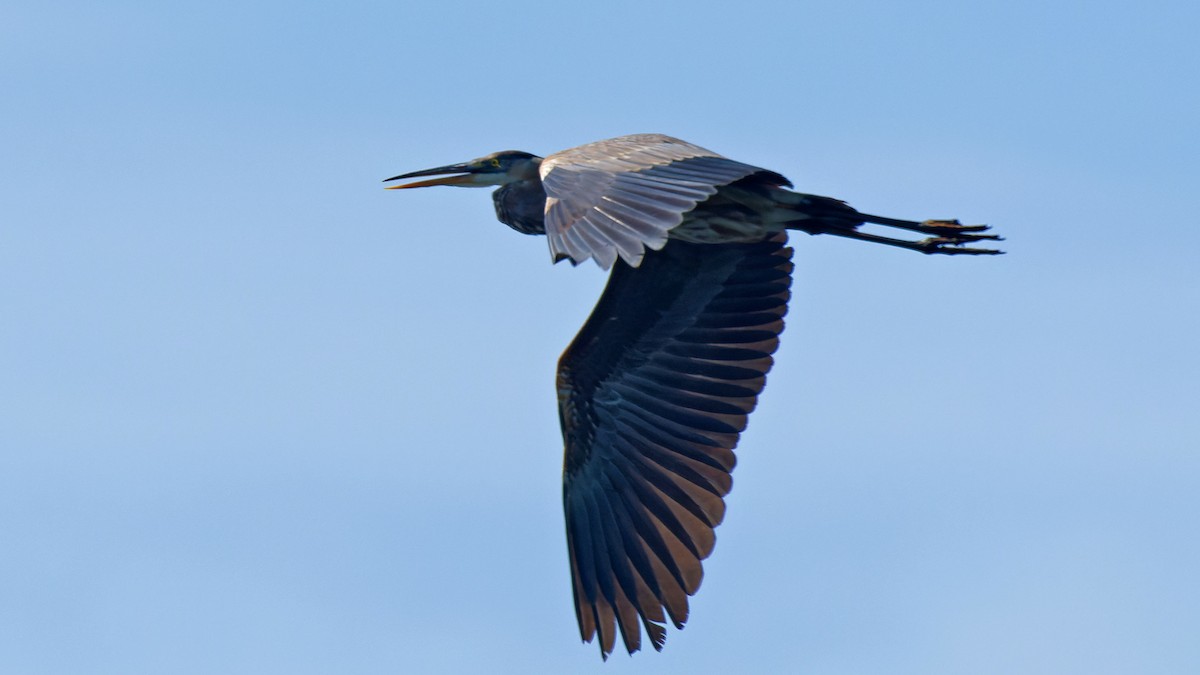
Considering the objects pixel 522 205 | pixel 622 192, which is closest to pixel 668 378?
pixel 522 205

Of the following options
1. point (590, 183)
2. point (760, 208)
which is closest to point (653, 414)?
point (760, 208)

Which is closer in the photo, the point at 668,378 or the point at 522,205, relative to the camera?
the point at 668,378

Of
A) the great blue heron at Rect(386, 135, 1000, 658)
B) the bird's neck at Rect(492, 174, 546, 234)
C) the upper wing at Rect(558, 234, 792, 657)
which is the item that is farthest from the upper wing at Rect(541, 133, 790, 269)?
the bird's neck at Rect(492, 174, 546, 234)

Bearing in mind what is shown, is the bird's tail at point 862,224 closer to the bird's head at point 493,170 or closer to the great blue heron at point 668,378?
the great blue heron at point 668,378

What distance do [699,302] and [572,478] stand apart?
1254mm

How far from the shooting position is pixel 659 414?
11617 mm

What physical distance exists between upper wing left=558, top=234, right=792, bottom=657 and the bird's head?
36.7 inches

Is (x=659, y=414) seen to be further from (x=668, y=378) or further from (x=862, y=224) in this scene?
(x=862, y=224)

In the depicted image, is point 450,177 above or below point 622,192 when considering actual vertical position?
above

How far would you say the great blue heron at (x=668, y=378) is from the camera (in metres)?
11.1

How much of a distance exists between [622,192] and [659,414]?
2815 mm

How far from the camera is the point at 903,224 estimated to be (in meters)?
11.4

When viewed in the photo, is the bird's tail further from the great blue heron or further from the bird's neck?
the bird's neck

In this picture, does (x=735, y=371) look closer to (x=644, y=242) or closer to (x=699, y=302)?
(x=699, y=302)
